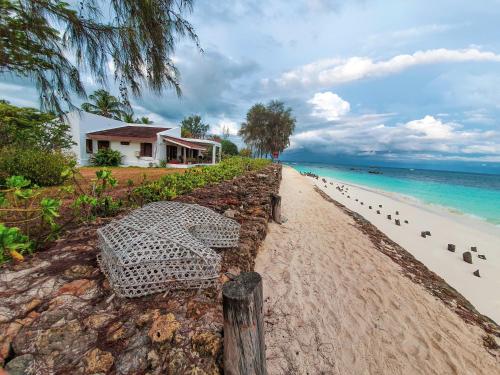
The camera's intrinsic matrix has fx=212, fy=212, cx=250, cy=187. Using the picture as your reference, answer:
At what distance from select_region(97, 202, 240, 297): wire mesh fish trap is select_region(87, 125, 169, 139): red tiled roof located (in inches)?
729

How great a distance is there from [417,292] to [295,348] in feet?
9.16

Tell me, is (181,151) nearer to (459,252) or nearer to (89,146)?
(89,146)

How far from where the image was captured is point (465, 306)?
11.9 ft

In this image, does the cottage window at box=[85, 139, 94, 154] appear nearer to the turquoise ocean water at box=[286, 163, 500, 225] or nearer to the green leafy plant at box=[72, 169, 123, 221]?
the green leafy plant at box=[72, 169, 123, 221]

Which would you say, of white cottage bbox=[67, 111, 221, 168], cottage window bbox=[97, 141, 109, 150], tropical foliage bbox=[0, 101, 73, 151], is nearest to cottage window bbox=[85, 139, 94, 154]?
white cottage bbox=[67, 111, 221, 168]

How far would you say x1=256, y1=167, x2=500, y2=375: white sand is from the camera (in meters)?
2.33

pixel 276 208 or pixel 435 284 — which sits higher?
pixel 276 208

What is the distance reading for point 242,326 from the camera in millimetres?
1480

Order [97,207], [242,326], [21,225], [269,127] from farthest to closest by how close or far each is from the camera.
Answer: [269,127] < [97,207] < [21,225] < [242,326]

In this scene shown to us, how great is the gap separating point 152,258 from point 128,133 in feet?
69.0

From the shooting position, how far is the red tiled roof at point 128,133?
58.9ft

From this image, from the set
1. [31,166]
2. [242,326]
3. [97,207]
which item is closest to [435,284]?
[242,326]

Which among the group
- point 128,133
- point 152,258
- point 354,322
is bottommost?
point 354,322

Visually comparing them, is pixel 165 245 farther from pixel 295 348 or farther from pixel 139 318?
pixel 295 348
